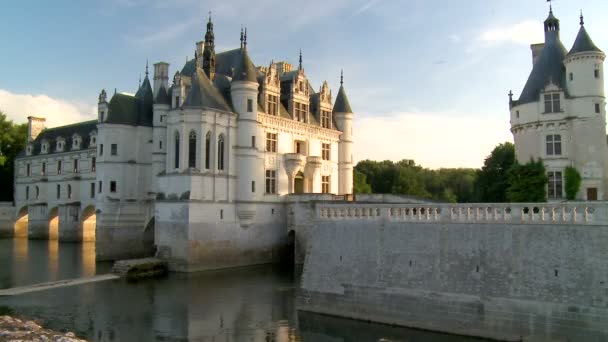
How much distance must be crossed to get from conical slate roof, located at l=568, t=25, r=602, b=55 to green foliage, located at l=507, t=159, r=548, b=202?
558 centimetres

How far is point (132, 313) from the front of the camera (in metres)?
21.0

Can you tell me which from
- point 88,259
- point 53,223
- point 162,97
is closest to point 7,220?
point 53,223

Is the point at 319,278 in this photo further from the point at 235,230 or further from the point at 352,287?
the point at 235,230

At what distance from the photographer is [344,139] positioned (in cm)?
4341

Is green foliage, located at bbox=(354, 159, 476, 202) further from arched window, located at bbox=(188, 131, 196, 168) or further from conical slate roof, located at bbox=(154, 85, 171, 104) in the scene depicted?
arched window, located at bbox=(188, 131, 196, 168)

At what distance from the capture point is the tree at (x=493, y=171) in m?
→ 39.3

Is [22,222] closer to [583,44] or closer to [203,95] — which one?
[203,95]

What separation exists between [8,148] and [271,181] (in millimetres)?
46565

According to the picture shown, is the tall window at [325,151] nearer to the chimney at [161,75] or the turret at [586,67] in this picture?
the chimney at [161,75]

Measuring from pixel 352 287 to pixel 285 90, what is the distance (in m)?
23.9

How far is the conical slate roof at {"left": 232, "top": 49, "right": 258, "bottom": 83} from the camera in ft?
113

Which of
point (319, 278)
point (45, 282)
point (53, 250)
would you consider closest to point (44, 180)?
point (53, 250)

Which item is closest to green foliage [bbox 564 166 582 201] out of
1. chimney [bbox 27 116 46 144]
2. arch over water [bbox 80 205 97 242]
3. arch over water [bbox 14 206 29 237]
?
arch over water [bbox 80 205 97 242]

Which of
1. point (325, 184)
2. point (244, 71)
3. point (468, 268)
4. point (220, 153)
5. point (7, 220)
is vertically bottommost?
point (7, 220)
